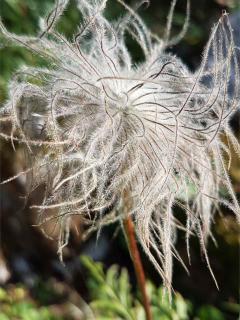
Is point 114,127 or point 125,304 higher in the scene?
point 114,127

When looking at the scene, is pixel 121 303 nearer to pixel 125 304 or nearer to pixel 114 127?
pixel 125 304

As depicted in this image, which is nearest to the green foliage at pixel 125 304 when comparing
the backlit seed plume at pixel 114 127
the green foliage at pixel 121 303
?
Result: the green foliage at pixel 121 303

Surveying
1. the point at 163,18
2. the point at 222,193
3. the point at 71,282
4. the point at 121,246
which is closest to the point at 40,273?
the point at 71,282

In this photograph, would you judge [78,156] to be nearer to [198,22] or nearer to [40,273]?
[40,273]

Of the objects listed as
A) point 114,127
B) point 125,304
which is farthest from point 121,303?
point 114,127

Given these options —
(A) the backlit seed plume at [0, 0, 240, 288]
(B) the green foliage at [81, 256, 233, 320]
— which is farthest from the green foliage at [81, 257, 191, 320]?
(A) the backlit seed plume at [0, 0, 240, 288]

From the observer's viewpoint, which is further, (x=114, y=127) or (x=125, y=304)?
(x=125, y=304)

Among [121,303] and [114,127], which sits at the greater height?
[114,127]

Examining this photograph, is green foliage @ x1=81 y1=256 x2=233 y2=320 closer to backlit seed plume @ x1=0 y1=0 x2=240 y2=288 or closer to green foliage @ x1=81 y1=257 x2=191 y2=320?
green foliage @ x1=81 y1=257 x2=191 y2=320

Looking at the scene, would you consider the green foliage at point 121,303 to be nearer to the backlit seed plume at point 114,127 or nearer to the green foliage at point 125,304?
the green foliage at point 125,304
